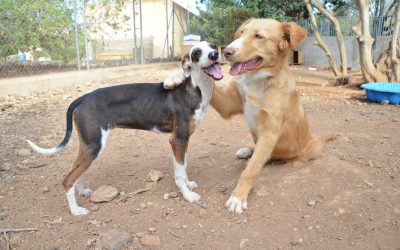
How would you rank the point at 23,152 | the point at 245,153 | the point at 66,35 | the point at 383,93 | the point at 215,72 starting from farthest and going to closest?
the point at 66,35 → the point at 383,93 → the point at 23,152 → the point at 245,153 → the point at 215,72

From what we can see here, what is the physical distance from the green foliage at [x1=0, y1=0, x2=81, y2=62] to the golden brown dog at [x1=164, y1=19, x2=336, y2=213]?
21.9 feet

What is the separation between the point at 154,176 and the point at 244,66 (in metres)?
1.43

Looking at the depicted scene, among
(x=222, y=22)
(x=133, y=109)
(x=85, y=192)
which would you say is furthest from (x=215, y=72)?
(x=222, y=22)

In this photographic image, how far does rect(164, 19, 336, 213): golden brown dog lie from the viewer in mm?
3221

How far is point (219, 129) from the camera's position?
18.8 ft

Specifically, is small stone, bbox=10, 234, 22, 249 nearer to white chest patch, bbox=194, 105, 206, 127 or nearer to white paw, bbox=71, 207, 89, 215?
white paw, bbox=71, 207, 89, 215

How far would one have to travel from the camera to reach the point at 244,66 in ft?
10.7

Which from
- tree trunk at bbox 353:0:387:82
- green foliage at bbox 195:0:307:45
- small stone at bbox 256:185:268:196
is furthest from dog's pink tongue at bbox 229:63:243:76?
green foliage at bbox 195:0:307:45

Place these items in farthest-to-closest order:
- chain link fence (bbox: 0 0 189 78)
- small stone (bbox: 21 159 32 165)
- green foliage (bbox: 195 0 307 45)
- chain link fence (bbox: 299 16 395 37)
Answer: green foliage (bbox: 195 0 307 45)
chain link fence (bbox: 299 16 395 37)
chain link fence (bbox: 0 0 189 78)
small stone (bbox: 21 159 32 165)

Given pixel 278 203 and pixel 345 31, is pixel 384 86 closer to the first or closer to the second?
pixel 278 203

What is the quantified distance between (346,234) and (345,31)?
54.8ft

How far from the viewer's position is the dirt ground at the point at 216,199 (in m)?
2.83

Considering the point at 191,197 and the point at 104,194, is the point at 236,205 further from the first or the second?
the point at 104,194

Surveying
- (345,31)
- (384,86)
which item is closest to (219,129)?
(384,86)
